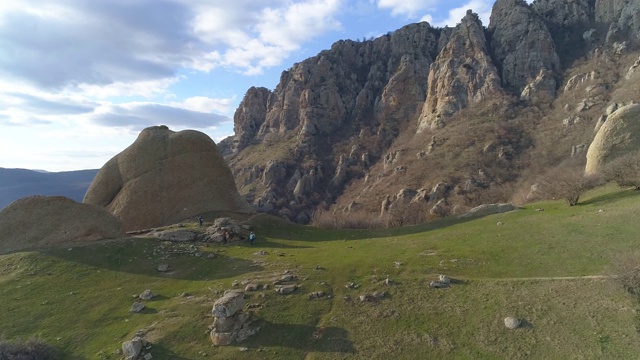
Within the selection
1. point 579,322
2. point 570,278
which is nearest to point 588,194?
point 570,278

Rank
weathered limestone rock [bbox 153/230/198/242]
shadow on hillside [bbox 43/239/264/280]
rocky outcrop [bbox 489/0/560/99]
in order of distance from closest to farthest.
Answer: shadow on hillside [bbox 43/239/264/280], weathered limestone rock [bbox 153/230/198/242], rocky outcrop [bbox 489/0/560/99]

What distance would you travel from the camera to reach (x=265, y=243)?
149 ft

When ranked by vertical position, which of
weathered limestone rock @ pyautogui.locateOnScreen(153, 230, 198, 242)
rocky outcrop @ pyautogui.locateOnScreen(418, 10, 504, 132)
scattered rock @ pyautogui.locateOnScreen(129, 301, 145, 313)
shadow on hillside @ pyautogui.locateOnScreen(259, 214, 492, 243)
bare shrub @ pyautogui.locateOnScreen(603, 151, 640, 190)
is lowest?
scattered rock @ pyautogui.locateOnScreen(129, 301, 145, 313)

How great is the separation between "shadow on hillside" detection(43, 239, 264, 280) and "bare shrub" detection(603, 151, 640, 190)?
40.9 meters

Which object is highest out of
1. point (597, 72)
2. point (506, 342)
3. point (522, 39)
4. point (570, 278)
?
point (522, 39)

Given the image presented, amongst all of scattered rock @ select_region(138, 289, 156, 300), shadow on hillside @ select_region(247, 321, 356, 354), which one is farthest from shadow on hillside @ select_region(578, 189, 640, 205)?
scattered rock @ select_region(138, 289, 156, 300)

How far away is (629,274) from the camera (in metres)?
22.5

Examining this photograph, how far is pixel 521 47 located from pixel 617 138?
130441 mm

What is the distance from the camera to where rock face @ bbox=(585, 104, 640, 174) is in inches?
2052

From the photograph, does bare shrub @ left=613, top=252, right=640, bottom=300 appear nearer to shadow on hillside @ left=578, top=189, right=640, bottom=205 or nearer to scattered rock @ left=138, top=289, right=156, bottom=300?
shadow on hillside @ left=578, top=189, right=640, bottom=205

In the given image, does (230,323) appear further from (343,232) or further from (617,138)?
(617,138)

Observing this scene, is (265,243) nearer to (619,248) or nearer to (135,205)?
(135,205)

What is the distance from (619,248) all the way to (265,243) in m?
32.6

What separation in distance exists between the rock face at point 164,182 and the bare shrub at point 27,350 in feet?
98.0
